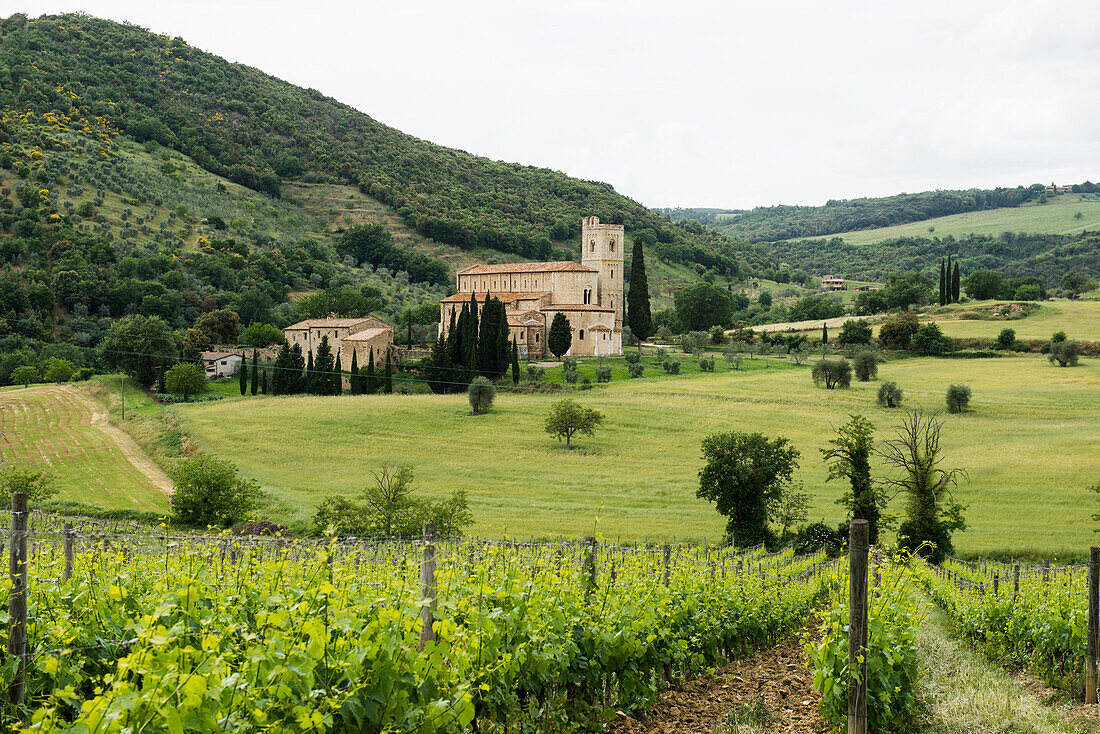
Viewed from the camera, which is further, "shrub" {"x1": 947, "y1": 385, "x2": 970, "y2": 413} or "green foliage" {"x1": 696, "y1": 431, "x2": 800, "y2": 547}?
"shrub" {"x1": 947, "y1": 385, "x2": 970, "y2": 413}

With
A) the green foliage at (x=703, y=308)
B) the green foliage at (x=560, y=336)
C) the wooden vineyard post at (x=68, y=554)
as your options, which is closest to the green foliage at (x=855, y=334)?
the green foliage at (x=703, y=308)

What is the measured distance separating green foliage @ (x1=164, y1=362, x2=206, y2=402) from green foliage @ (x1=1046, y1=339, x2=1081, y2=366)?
59994 mm

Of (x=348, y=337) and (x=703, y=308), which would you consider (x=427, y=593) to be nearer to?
(x=348, y=337)

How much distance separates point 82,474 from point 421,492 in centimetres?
1442

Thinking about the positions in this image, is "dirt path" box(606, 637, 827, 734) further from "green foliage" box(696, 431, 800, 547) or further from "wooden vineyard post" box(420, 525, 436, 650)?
"green foliage" box(696, 431, 800, 547)

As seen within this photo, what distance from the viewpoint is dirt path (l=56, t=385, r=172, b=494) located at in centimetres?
3487

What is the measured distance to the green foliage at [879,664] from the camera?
24.7 ft

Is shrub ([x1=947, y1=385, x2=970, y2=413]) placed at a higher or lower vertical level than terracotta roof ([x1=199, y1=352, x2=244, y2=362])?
lower

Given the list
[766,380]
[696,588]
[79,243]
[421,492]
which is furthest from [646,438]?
[79,243]

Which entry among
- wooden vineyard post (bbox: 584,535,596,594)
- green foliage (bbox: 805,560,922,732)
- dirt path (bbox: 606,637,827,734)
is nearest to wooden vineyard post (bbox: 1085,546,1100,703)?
green foliage (bbox: 805,560,922,732)

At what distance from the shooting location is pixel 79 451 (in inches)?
1523

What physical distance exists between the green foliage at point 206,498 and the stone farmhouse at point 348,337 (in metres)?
34.0

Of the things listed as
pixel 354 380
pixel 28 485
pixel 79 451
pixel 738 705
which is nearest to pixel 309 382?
pixel 354 380

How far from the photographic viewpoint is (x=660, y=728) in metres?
7.79
